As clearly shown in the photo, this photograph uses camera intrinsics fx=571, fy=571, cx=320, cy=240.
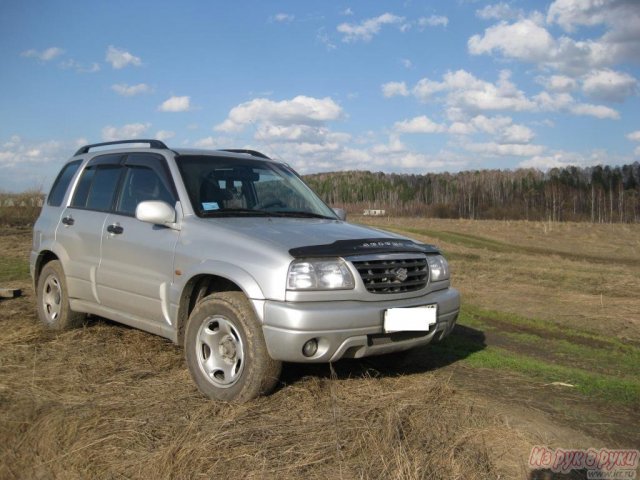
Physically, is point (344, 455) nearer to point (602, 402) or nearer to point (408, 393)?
point (408, 393)

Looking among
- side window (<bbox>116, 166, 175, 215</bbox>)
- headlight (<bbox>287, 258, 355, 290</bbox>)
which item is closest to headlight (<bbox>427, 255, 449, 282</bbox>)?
headlight (<bbox>287, 258, 355, 290</bbox>)

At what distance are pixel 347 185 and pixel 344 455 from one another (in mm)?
132420

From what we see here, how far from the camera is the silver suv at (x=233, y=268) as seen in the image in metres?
3.88

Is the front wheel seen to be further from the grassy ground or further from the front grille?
the front grille

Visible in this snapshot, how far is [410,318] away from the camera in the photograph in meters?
4.20

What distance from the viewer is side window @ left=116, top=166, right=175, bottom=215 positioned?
501cm

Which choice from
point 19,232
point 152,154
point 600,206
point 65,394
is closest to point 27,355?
point 65,394

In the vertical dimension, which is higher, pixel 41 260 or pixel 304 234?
pixel 304 234

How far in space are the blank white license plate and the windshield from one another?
1455mm

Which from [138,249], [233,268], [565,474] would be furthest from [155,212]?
[565,474]

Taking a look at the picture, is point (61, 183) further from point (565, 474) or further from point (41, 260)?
point (565, 474)

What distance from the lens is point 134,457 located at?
125 inches

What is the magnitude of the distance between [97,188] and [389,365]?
338 cm

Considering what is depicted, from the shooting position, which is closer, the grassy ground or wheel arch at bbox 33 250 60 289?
the grassy ground
